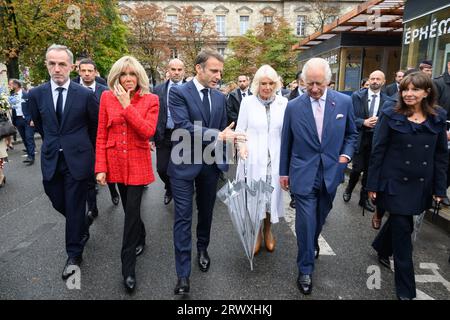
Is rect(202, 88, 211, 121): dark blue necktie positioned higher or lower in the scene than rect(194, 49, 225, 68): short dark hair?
lower

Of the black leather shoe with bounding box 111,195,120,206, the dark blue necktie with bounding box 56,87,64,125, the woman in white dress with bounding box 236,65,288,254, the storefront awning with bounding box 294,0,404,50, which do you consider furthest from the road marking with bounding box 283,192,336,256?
the storefront awning with bounding box 294,0,404,50

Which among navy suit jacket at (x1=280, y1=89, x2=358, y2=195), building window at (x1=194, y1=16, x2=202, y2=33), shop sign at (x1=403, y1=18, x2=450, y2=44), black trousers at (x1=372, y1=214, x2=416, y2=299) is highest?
building window at (x1=194, y1=16, x2=202, y2=33)

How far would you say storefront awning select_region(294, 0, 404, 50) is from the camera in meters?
10.2

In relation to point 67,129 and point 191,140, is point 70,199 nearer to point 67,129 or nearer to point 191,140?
point 67,129

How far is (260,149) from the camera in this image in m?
3.72

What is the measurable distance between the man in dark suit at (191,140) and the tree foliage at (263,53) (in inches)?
1365

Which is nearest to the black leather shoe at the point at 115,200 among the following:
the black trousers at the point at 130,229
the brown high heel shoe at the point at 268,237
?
the black trousers at the point at 130,229

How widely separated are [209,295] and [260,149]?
160cm

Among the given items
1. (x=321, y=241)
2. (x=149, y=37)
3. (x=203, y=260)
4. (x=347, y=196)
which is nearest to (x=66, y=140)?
(x=203, y=260)

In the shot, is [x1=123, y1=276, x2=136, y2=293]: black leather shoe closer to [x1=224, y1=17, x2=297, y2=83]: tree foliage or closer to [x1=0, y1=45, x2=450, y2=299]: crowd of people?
[x1=0, y1=45, x2=450, y2=299]: crowd of people

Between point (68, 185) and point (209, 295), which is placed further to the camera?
point (68, 185)

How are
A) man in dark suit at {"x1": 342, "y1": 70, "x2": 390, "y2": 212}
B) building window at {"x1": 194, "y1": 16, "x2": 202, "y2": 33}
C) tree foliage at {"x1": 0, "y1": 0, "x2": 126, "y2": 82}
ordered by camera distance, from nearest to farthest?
man in dark suit at {"x1": 342, "y1": 70, "x2": 390, "y2": 212} → tree foliage at {"x1": 0, "y1": 0, "x2": 126, "y2": 82} → building window at {"x1": 194, "y1": 16, "x2": 202, "y2": 33}
